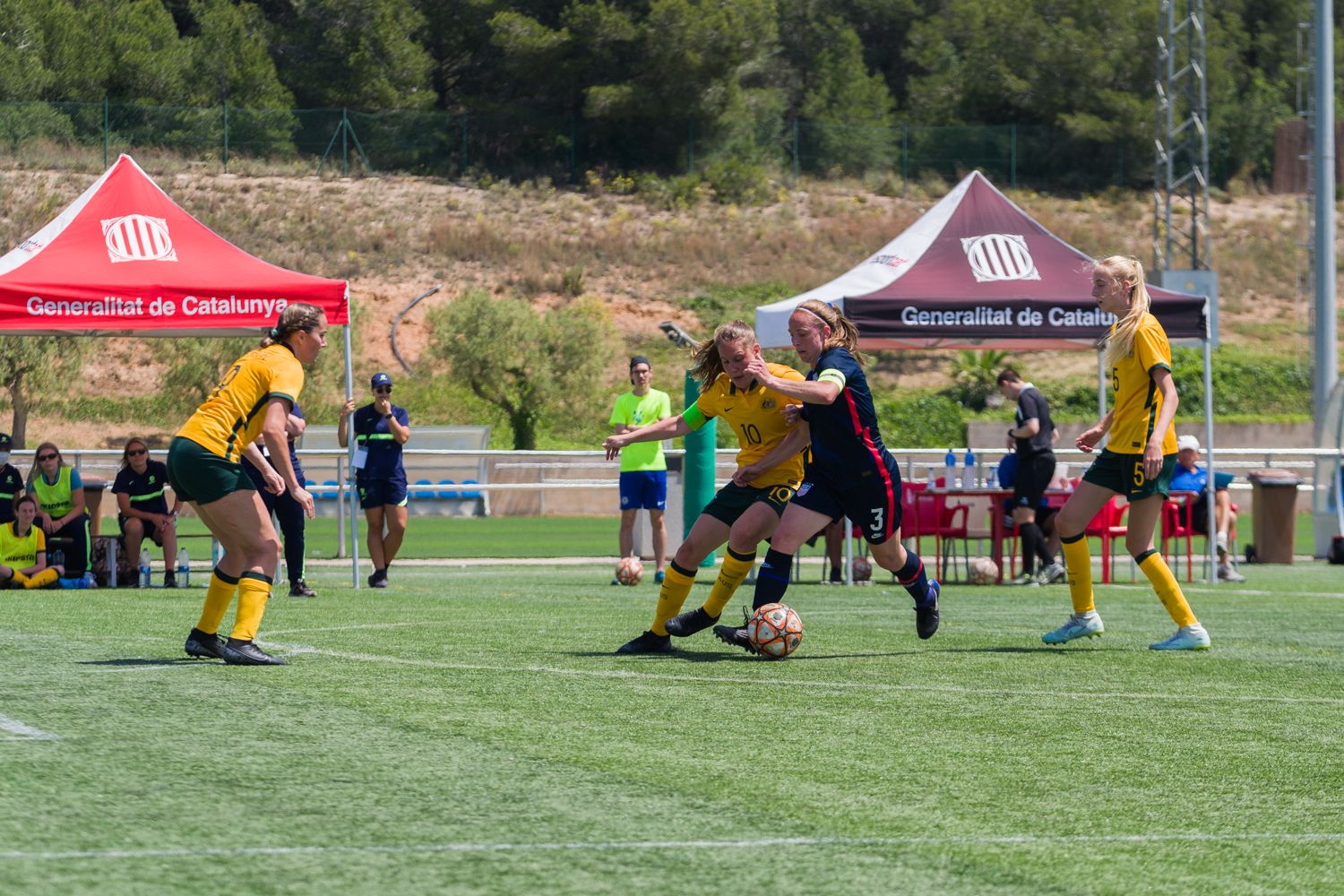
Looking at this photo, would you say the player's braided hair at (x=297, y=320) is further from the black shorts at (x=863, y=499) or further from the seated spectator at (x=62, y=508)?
the seated spectator at (x=62, y=508)

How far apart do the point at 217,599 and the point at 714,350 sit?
2.70 metres

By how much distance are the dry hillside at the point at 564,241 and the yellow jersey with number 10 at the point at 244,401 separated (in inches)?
1677

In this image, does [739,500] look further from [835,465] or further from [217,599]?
[217,599]

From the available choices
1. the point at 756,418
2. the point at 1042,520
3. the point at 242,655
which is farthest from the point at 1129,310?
the point at 1042,520

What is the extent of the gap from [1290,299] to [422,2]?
32030 mm

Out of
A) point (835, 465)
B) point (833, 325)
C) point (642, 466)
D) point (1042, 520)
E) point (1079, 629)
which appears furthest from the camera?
point (1042, 520)

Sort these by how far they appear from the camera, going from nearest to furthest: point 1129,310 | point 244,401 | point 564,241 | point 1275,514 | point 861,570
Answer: point 244,401 < point 1129,310 < point 861,570 < point 1275,514 < point 564,241

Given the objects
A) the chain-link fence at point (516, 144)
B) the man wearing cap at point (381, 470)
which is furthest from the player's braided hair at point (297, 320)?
the chain-link fence at point (516, 144)

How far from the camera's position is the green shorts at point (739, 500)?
8938 mm

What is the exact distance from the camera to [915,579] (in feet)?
30.7

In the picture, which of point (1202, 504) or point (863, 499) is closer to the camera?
point (863, 499)

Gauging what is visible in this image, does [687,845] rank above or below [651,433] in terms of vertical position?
below

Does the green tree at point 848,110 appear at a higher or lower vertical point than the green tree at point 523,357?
higher

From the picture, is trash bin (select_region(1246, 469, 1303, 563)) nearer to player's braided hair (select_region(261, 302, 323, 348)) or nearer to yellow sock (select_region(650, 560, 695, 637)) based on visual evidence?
yellow sock (select_region(650, 560, 695, 637))
